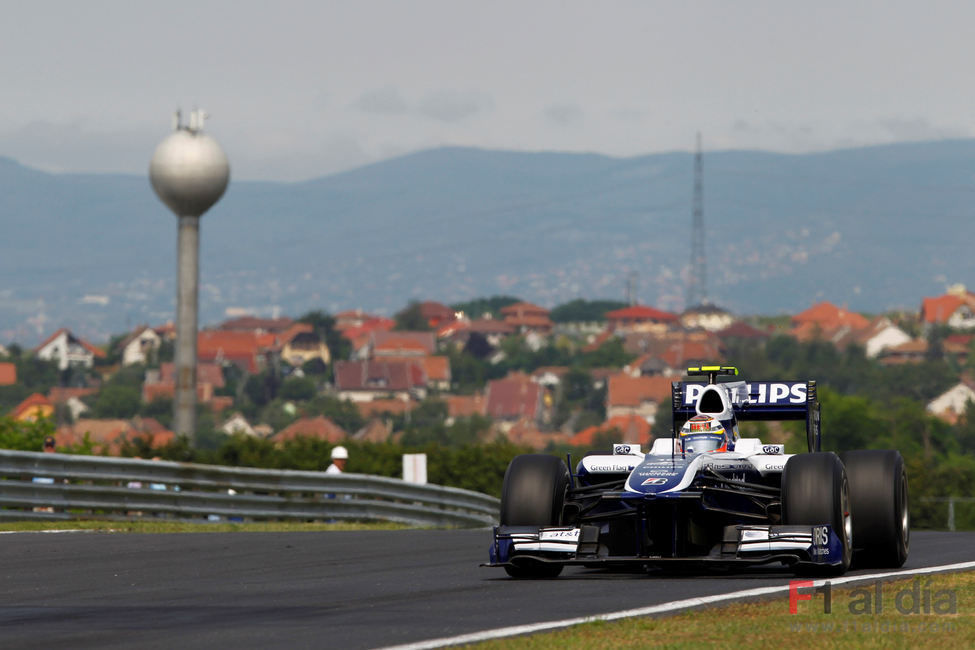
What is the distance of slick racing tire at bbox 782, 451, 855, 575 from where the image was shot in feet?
38.7

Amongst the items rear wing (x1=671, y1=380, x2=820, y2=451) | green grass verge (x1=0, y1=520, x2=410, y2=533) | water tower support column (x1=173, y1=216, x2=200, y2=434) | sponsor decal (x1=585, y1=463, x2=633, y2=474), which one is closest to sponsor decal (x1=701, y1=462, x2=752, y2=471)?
sponsor decal (x1=585, y1=463, x2=633, y2=474)

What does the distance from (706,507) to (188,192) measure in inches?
1470

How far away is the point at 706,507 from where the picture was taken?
11.8 meters

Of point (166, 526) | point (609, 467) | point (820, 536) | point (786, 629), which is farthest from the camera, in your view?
point (166, 526)

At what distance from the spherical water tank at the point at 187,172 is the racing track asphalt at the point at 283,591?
1234 inches

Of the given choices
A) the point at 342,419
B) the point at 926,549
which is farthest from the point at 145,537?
the point at 342,419

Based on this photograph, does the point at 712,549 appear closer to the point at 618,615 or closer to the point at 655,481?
the point at 655,481

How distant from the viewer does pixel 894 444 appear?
391 ft

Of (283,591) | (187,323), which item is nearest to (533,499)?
(283,591)

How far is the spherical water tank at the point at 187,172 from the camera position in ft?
156

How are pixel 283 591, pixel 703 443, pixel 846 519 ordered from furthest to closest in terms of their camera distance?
pixel 703 443 < pixel 846 519 < pixel 283 591

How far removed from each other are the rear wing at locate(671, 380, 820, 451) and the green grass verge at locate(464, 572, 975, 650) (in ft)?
12.5

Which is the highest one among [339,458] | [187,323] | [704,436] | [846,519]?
[187,323]

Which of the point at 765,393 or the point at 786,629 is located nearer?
the point at 786,629
